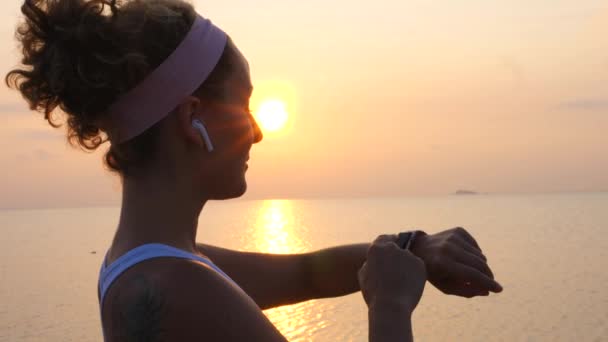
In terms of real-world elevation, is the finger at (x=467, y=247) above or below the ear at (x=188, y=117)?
below

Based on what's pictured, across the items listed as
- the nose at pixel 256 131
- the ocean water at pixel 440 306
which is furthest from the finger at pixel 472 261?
the ocean water at pixel 440 306

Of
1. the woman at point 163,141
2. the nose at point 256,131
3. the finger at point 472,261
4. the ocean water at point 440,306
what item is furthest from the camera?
the ocean water at point 440,306

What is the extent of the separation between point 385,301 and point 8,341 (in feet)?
127

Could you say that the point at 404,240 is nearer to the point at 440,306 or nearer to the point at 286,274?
the point at 286,274

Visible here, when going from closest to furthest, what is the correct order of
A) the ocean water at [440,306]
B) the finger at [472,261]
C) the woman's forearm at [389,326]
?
the woman's forearm at [389,326] < the finger at [472,261] < the ocean water at [440,306]

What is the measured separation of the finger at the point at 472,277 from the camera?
8.26ft

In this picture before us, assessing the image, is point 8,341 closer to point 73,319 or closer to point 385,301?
point 73,319

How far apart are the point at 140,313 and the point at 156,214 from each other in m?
0.40

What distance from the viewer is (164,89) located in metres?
2.54

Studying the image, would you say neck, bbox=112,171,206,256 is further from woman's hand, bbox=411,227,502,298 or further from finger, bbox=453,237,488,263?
finger, bbox=453,237,488,263

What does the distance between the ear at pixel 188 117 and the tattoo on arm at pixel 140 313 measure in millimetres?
567

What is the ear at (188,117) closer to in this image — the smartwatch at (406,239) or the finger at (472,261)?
the smartwatch at (406,239)

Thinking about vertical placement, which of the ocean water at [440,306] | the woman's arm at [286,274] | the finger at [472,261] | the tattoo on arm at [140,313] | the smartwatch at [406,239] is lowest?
the ocean water at [440,306]

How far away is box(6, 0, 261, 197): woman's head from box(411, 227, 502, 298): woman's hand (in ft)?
2.82
